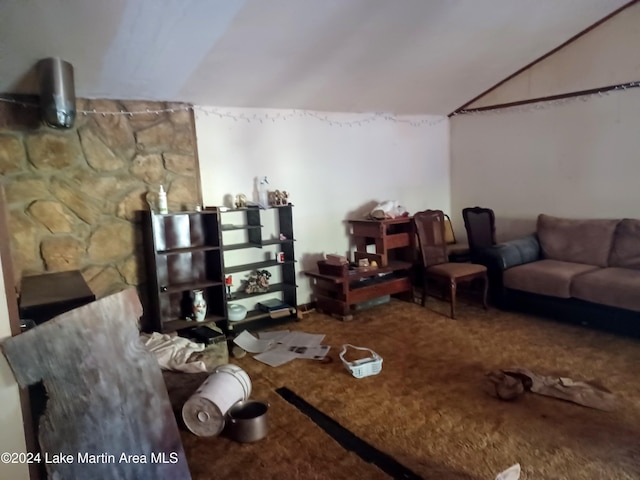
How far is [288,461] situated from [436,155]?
13.7 ft

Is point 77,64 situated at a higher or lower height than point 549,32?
lower

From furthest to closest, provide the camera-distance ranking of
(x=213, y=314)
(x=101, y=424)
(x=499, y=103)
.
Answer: (x=499, y=103) → (x=213, y=314) → (x=101, y=424)

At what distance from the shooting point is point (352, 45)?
3.29 meters

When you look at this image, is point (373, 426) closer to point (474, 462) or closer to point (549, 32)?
point (474, 462)

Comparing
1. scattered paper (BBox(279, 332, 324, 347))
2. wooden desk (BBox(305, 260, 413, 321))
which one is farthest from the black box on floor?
wooden desk (BBox(305, 260, 413, 321))

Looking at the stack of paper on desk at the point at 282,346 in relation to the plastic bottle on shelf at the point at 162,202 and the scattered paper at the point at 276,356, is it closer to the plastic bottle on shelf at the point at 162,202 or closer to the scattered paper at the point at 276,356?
the scattered paper at the point at 276,356

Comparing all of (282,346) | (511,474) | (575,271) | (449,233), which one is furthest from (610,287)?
(282,346)

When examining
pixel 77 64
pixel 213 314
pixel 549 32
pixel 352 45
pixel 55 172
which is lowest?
pixel 213 314

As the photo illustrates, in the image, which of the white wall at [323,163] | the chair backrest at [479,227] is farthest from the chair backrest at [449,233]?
the chair backrest at [479,227]

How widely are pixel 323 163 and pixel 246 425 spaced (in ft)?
9.31

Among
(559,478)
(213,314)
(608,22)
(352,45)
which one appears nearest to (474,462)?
(559,478)

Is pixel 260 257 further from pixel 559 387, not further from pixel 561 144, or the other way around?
pixel 561 144

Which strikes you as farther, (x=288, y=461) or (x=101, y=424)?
(x=288, y=461)

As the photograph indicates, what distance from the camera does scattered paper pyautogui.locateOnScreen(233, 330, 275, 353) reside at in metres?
3.41
